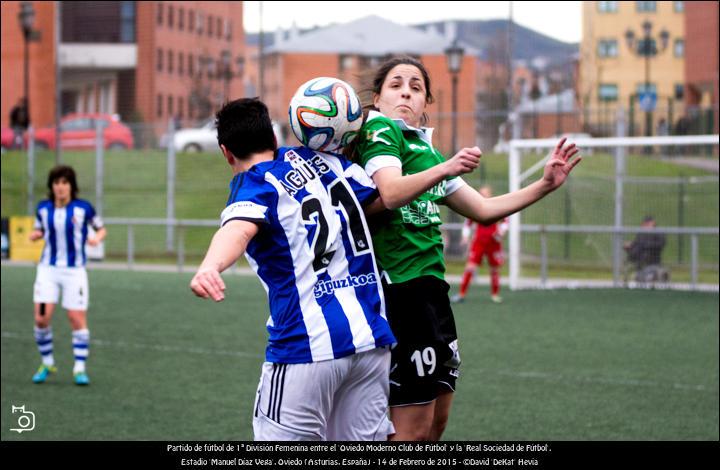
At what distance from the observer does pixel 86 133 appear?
28.6 m

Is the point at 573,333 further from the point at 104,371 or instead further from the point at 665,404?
the point at 104,371

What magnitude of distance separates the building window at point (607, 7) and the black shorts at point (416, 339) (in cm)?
1982

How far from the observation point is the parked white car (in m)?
28.2

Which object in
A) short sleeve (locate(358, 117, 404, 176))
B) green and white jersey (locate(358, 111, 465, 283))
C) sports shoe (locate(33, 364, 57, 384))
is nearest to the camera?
short sleeve (locate(358, 117, 404, 176))

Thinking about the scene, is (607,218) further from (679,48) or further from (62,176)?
(62,176)

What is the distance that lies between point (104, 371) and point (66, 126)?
1847 centimetres

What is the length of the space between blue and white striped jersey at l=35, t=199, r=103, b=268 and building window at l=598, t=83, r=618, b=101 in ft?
59.6

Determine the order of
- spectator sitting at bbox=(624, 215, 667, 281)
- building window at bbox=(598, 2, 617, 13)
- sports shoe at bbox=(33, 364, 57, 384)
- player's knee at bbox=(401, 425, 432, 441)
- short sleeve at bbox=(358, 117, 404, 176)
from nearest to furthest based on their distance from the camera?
short sleeve at bbox=(358, 117, 404, 176) < player's knee at bbox=(401, 425, 432, 441) < sports shoe at bbox=(33, 364, 57, 384) < spectator sitting at bbox=(624, 215, 667, 281) < building window at bbox=(598, 2, 617, 13)

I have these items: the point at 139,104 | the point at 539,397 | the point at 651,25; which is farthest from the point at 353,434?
the point at 139,104

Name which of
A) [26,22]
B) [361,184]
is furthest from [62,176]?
[26,22]

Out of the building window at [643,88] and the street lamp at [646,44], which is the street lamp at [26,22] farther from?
the street lamp at [646,44]

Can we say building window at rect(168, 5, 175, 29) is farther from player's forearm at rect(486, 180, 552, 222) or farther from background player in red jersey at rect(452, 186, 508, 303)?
player's forearm at rect(486, 180, 552, 222)

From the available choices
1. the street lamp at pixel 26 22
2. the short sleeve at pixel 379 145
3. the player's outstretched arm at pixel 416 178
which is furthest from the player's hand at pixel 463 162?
the street lamp at pixel 26 22

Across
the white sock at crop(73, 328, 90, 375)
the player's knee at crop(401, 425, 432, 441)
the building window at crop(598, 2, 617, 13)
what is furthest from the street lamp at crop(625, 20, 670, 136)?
the player's knee at crop(401, 425, 432, 441)
